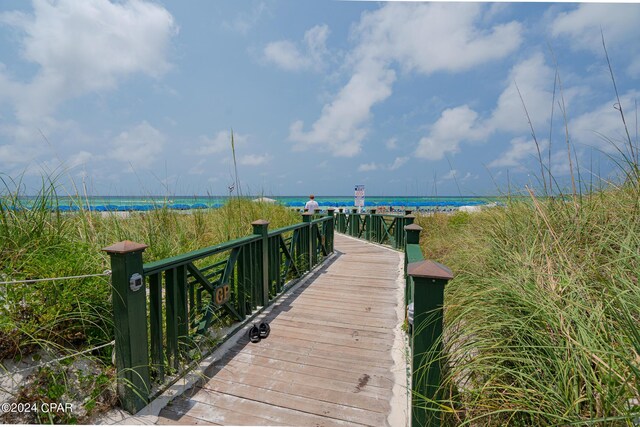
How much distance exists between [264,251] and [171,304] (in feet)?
5.35

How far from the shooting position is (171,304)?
2453 millimetres

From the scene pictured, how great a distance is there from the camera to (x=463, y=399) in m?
1.74

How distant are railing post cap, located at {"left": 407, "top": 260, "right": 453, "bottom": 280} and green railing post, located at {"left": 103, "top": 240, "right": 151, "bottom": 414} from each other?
1782 millimetres

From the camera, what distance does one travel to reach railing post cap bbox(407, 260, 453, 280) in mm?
1711

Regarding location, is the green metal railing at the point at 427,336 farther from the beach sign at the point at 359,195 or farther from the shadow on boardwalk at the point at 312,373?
the beach sign at the point at 359,195

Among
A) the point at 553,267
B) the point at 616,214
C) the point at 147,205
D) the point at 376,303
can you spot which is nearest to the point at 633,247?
the point at 553,267

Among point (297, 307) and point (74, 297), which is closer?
point (74, 297)

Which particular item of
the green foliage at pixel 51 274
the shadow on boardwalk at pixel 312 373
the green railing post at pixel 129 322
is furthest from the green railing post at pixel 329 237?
A: the green railing post at pixel 129 322

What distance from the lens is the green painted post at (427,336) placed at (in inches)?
67.9

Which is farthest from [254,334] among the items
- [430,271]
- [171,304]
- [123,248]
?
[430,271]

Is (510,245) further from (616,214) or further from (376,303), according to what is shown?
(376,303)

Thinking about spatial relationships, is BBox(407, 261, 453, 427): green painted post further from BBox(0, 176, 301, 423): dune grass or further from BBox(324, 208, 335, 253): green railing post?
BBox(324, 208, 335, 253): green railing post

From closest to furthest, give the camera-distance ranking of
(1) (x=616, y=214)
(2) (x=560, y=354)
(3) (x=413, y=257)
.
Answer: (2) (x=560, y=354) → (1) (x=616, y=214) → (3) (x=413, y=257)

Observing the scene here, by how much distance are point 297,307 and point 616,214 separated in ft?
11.4
